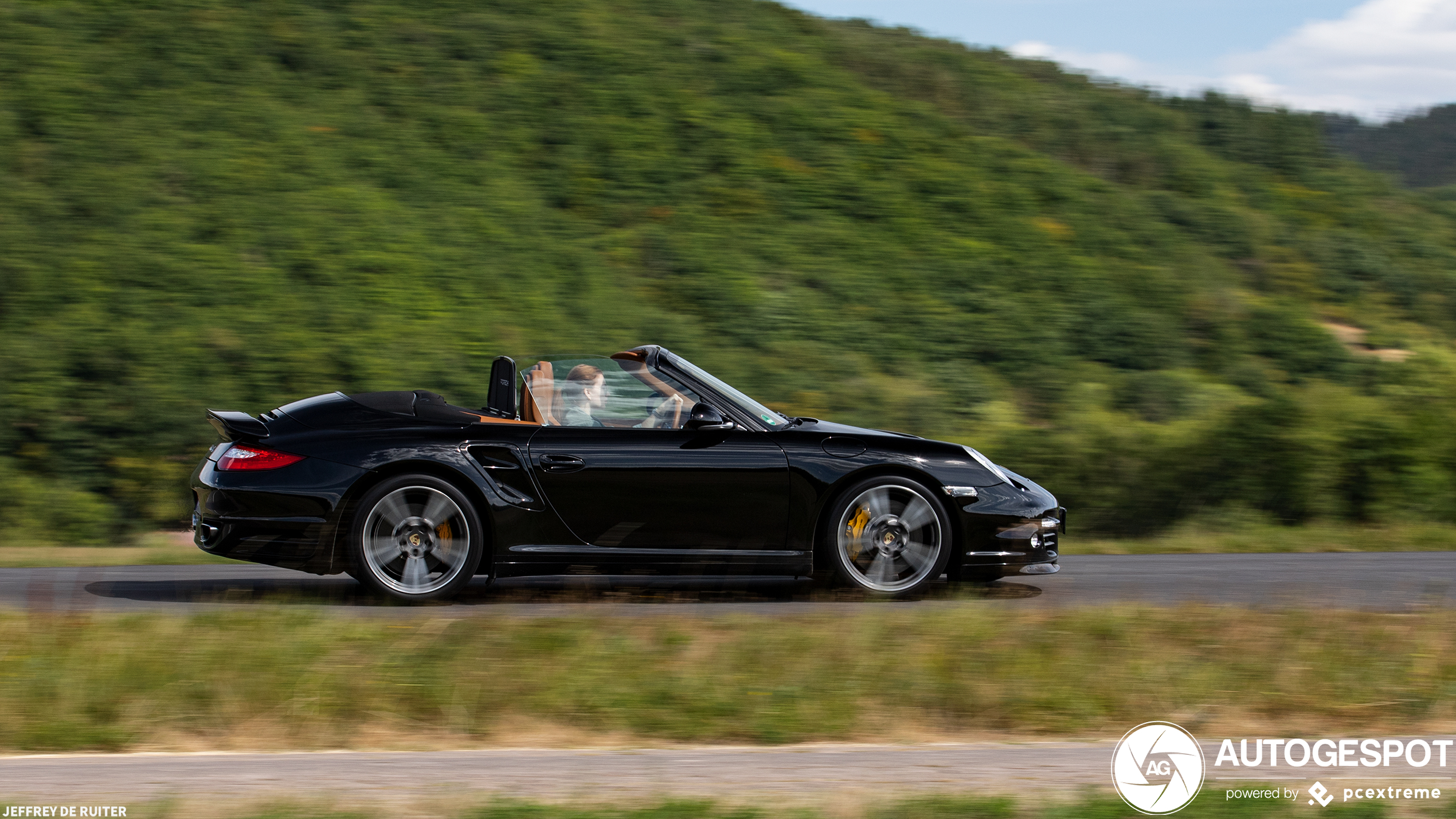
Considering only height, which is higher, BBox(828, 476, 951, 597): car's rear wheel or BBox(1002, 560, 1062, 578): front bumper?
BBox(828, 476, 951, 597): car's rear wheel

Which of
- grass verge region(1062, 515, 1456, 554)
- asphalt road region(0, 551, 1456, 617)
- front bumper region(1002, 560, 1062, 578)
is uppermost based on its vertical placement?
front bumper region(1002, 560, 1062, 578)

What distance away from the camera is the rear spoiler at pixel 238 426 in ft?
23.1

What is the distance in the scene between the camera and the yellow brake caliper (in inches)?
283

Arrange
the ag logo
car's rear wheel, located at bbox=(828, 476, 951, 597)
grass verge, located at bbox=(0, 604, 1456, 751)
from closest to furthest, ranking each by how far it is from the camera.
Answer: the ag logo → grass verge, located at bbox=(0, 604, 1456, 751) → car's rear wheel, located at bbox=(828, 476, 951, 597)

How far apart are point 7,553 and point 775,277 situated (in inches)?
720

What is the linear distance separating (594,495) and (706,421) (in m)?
0.68

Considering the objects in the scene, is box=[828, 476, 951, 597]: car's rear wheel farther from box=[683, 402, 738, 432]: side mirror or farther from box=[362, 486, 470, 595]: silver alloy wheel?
box=[362, 486, 470, 595]: silver alloy wheel

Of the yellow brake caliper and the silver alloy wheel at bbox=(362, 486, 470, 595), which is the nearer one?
the silver alloy wheel at bbox=(362, 486, 470, 595)

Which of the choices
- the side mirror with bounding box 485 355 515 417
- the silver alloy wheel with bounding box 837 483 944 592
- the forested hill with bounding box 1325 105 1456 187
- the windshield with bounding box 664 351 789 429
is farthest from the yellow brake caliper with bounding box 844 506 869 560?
the forested hill with bounding box 1325 105 1456 187

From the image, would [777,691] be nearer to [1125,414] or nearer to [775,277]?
[1125,414]

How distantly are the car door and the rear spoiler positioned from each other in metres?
1.40

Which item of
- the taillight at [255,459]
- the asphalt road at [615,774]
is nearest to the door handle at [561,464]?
the taillight at [255,459]

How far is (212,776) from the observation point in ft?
14.0

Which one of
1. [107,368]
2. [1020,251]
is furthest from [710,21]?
[107,368]
